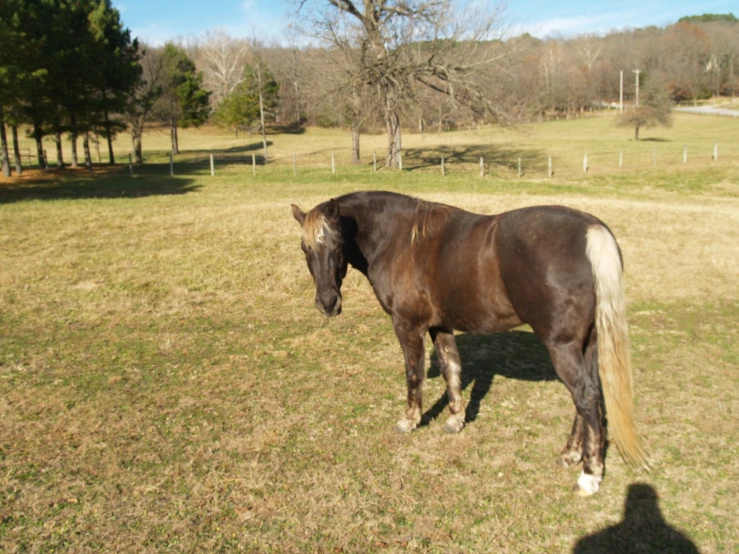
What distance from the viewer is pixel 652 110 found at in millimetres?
47656

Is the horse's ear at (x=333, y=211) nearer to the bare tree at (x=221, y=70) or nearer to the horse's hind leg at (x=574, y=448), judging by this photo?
the horse's hind leg at (x=574, y=448)

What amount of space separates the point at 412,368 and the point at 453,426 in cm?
63

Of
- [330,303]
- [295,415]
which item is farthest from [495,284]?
[295,415]

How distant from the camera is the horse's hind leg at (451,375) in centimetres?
493

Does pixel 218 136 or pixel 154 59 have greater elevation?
pixel 154 59

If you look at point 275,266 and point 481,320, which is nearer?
point 481,320

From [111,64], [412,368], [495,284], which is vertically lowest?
[412,368]

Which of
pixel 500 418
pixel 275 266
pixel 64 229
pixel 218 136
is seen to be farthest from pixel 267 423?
pixel 218 136

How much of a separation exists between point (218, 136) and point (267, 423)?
68.0 metres

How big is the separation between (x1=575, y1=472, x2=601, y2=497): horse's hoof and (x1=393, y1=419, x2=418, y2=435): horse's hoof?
4.83 feet

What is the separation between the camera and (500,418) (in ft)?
16.8

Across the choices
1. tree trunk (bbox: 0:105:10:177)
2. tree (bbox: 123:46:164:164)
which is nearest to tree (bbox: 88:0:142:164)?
tree (bbox: 123:46:164:164)

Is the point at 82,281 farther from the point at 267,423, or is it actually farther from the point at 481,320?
the point at 481,320

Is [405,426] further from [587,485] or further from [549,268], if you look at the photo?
[549,268]
